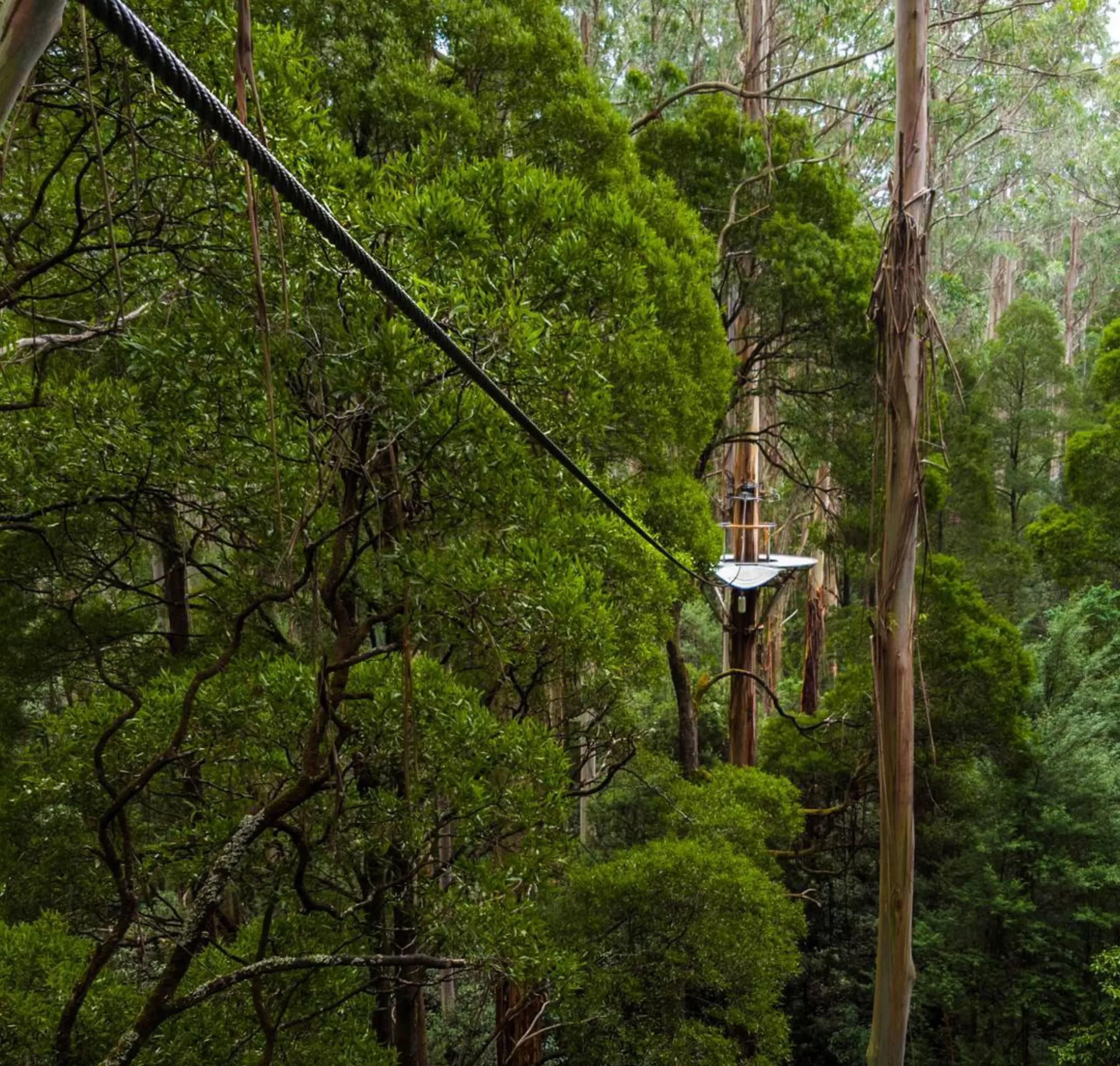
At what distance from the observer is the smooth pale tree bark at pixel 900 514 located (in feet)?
8.48

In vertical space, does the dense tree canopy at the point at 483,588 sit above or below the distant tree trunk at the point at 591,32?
below

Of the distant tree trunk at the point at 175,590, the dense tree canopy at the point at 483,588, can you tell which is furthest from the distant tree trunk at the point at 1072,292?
the distant tree trunk at the point at 175,590

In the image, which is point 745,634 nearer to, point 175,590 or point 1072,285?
point 175,590

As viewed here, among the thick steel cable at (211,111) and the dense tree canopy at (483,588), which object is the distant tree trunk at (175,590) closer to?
the dense tree canopy at (483,588)

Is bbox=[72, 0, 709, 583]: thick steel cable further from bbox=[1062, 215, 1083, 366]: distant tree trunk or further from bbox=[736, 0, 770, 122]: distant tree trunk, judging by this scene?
bbox=[1062, 215, 1083, 366]: distant tree trunk

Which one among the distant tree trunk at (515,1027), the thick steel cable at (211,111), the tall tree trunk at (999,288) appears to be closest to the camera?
the thick steel cable at (211,111)

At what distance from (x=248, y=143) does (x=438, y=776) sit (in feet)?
8.34

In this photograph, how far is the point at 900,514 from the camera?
2.62 meters

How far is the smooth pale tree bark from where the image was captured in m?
2.58

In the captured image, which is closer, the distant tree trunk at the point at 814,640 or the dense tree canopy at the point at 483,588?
the dense tree canopy at the point at 483,588

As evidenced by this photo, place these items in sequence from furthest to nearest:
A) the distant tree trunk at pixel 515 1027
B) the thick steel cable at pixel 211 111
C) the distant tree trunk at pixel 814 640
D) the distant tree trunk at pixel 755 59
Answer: the distant tree trunk at pixel 814 640 < the distant tree trunk at pixel 755 59 < the distant tree trunk at pixel 515 1027 < the thick steel cable at pixel 211 111

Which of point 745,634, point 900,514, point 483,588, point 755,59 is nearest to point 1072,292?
point 755,59

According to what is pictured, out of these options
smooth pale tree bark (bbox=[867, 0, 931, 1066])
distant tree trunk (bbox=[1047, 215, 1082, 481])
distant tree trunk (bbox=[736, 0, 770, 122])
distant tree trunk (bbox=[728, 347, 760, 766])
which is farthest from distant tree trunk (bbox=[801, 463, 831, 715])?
distant tree trunk (bbox=[1047, 215, 1082, 481])

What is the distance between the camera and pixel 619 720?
5805 mm
